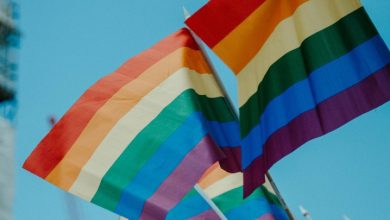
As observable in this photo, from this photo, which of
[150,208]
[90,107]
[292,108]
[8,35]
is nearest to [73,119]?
[90,107]

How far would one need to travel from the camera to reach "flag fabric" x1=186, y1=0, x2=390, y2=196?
5469 mm

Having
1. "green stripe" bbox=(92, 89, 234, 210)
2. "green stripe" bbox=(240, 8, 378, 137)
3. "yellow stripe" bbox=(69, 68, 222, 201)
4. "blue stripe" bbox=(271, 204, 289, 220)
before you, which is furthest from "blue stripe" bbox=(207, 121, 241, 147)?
"blue stripe" bbox=(271, 204, 289, 220)

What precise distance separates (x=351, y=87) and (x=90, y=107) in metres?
3.60

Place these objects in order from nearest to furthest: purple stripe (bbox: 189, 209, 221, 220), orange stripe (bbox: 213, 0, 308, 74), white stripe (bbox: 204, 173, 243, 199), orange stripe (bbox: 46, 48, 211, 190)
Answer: orange stripe (bbox: 213, 0, 308, 74) → orange stripe (bbox: 46, 48, 211, 190) → purple stripe (bbox: 189, 209, 221, 220) → white stripe (bbox: 204, 173, 243, 199)

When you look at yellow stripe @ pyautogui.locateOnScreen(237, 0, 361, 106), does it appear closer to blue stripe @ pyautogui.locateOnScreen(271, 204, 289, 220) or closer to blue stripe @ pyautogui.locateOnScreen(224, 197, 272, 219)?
blue stripe @ pyautogui.locateOnScreen(224, 197, 272, 219)

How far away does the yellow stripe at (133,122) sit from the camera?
661 centimetres

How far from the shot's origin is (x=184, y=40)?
7660 millimetres

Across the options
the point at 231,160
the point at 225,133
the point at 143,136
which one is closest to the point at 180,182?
the point at 231,160

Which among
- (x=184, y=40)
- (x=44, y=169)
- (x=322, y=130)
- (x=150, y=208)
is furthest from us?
(x=184, y=40)

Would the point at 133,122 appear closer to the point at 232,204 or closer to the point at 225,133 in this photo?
the point at 225,133

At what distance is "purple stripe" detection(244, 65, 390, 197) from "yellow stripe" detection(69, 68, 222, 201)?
1.84 m

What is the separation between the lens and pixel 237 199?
8.45 metres

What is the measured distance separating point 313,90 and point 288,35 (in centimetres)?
73

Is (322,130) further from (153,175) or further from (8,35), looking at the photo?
(8,35)
